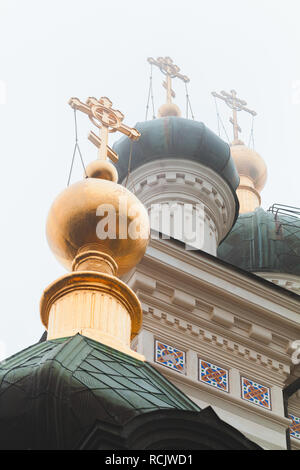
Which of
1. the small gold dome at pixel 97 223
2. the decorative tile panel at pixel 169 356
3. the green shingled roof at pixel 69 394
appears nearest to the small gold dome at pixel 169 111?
the decorative tile panel at pixel 169 356

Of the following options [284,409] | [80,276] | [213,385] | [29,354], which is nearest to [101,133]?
[80,276]

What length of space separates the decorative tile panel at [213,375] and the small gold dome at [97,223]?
2.65 metres

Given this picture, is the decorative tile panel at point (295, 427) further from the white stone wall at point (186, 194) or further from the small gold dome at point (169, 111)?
the small gold dome at point (169, 111)

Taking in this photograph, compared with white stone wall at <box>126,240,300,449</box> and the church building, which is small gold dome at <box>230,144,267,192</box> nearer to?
the church building

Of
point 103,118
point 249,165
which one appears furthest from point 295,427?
point 249,165

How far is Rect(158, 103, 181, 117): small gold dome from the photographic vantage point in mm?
13332

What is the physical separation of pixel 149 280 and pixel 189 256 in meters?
0.51

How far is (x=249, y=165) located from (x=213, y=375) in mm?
8192

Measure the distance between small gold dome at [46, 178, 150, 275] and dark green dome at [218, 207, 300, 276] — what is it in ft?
22.9

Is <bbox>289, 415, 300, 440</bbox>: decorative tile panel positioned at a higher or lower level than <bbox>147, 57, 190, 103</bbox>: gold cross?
lower

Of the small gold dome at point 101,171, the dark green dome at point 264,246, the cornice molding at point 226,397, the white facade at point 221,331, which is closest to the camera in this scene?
the small gold dome at point 101,171

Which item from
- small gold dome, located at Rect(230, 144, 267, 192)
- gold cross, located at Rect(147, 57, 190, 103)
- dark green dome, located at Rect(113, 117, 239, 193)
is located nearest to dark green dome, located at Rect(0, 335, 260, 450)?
dark green dome, located at Rect(113, 117, 239, 193)

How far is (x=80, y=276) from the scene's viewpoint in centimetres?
573

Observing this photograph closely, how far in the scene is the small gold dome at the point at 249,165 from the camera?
16484 mm
